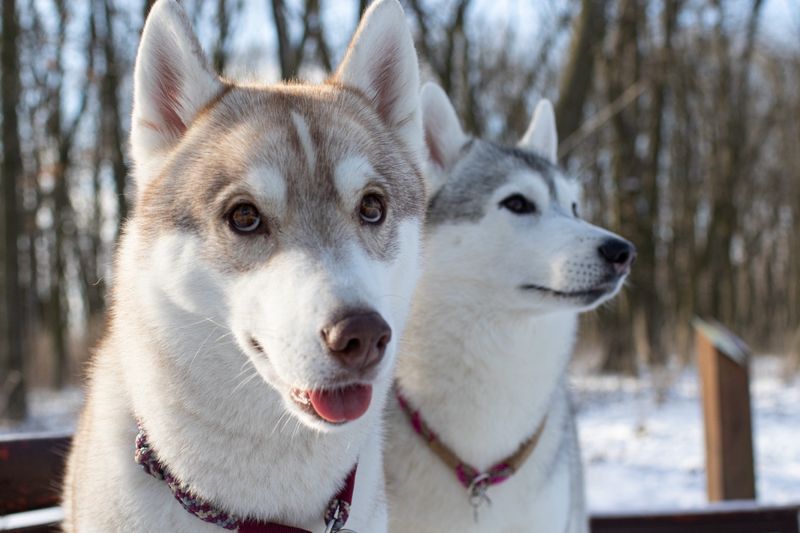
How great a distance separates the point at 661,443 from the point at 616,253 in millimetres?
5717

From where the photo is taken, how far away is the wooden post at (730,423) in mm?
4633

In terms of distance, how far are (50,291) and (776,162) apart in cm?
2198

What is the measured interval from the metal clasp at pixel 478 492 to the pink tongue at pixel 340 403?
4.12 feet

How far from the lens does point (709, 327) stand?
16.7ft

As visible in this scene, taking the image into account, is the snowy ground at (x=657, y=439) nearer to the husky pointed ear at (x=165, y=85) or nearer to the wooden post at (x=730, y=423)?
the wooden post at (x=730, y=423)

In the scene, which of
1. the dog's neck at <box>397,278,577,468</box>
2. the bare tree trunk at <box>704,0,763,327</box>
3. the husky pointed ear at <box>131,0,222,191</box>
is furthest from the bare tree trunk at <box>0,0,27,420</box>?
the bare tree trunk at <box>704,0,763,327</box>

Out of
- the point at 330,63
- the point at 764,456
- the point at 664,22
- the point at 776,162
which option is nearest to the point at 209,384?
the point at 764,456

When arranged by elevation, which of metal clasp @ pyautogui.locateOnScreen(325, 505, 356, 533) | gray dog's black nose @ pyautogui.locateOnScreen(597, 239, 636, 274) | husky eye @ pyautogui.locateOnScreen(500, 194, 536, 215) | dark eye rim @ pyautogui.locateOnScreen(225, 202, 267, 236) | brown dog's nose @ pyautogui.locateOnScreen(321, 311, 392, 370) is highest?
husky eye @ pyautogui.locateOnScreen(500, 194, 536, 215)

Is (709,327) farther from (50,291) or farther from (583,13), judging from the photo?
(50,291)

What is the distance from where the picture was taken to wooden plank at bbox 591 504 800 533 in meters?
3.51

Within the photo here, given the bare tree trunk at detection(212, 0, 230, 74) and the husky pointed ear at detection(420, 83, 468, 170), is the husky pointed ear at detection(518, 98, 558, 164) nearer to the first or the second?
the husky pointed ear at detection(420, 83, 468, 170)

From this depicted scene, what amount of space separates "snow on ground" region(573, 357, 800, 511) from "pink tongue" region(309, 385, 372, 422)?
2926mm

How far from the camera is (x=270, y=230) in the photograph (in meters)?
1.73

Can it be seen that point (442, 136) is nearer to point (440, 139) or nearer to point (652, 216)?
point (440, 139)
